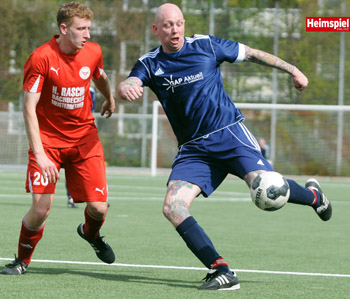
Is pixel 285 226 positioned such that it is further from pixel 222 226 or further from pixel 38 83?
pixel 38 83

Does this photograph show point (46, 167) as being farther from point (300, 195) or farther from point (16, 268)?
point (300, 195)

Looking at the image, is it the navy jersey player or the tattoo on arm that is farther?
the navy jersey player

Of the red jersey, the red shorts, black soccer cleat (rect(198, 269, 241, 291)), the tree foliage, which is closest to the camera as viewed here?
black soccer cleat (rect(198, 269, 241, 291))

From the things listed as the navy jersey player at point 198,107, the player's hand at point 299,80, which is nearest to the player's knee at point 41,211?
the navy jersey player at point 198,107

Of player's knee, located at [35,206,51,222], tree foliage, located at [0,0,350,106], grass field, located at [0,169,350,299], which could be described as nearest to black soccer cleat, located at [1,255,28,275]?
grass field, located at [0,169,350,299]

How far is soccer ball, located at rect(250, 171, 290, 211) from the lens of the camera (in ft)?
18.0

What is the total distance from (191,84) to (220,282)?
1446mm

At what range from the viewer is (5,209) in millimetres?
11664

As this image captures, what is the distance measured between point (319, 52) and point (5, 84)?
11169 millimetres

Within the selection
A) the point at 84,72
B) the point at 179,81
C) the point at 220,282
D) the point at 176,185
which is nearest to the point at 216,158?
the point at 176,185

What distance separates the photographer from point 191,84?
573cm

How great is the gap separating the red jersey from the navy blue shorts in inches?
35.9

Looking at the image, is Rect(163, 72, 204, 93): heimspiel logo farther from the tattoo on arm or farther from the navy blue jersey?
the tattoo on arm

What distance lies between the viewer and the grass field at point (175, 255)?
5301 mm
